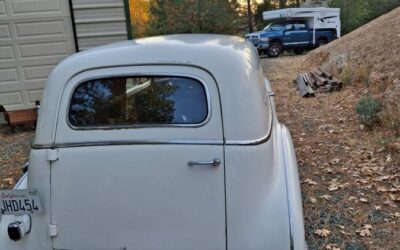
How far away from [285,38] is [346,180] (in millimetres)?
19676

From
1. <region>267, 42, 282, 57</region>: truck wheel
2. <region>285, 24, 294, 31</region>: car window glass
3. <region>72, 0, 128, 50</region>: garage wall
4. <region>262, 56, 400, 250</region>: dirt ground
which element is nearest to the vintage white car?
<region>262, 56, 400, 250</region>: dirt ground

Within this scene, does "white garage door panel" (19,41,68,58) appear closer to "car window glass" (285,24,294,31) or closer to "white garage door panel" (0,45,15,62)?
"white garage door panel" (0,45,15,62)

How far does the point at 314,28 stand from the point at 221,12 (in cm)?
557

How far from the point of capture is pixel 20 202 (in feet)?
7.27

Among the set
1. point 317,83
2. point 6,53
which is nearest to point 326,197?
point 317,83

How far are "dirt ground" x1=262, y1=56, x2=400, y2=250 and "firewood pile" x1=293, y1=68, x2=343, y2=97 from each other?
1.47m

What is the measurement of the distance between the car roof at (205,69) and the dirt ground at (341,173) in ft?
5.60

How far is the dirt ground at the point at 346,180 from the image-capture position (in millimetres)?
3471

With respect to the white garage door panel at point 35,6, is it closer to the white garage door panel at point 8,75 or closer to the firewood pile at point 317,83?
the white garage door panel at point 8,75

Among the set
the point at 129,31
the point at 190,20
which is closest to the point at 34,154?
the point at 129,31

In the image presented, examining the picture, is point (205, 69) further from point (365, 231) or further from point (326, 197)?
point (326, 197)

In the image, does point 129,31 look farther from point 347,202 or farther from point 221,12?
point 221,12

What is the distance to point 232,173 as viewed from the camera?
2.05 metres

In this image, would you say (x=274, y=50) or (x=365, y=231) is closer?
(x=365, y=231)
